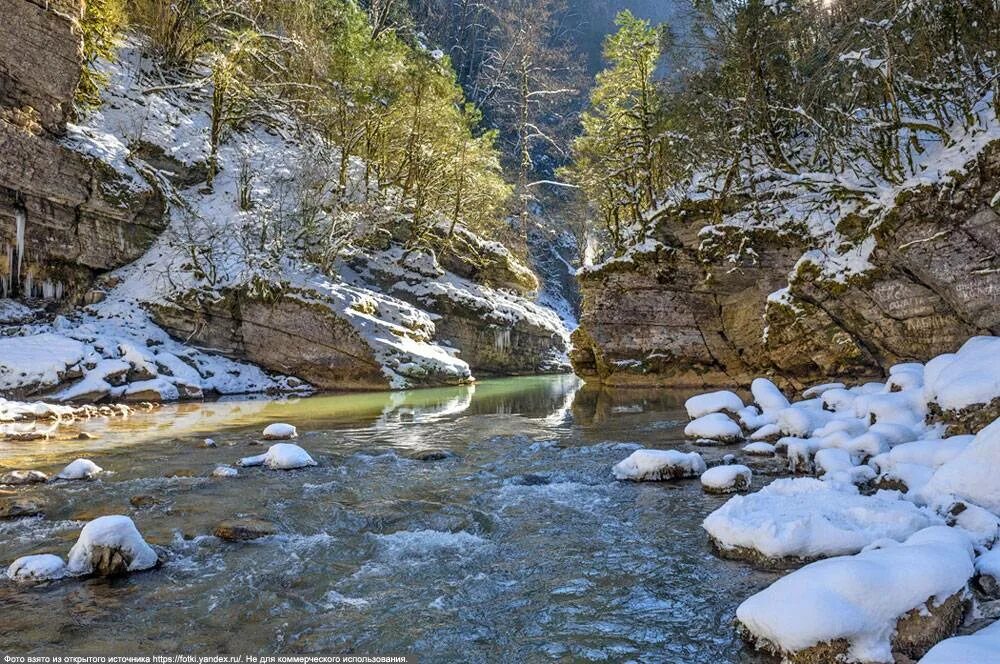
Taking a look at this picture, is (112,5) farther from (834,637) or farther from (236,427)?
(834,637)

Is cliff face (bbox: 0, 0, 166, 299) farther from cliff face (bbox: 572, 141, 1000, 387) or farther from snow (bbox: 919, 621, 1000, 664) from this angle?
snow (bbox: 919, 621, 1000, 664)

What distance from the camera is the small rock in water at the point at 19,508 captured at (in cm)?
532

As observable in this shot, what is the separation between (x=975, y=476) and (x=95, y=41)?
25152 millimetres

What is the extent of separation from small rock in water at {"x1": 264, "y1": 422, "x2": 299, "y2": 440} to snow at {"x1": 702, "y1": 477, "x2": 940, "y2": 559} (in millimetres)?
7338

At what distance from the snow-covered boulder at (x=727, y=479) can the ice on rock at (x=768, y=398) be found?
3.74 meters

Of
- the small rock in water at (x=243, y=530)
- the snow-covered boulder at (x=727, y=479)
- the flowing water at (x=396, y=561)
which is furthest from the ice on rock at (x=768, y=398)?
the small rock in water at (x=243, y=530)

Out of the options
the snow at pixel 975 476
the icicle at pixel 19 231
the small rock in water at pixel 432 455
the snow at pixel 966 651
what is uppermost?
A: the icicle at pixel 19 231

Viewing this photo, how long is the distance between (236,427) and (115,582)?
7.23m

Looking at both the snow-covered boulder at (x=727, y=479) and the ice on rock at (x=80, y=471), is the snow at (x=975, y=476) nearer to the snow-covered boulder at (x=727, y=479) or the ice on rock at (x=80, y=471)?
the snow-covered boulder at (x=727, y=479)

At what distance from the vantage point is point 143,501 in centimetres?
582

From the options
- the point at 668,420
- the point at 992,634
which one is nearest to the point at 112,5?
the point at 668,420

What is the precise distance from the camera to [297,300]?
58.2 feet

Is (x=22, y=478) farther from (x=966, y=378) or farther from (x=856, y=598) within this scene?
(x=966, y=378)

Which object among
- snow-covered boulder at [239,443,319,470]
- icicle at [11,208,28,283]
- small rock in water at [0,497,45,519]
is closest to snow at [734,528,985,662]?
snow-covered boulder at [239,443,319,470]
